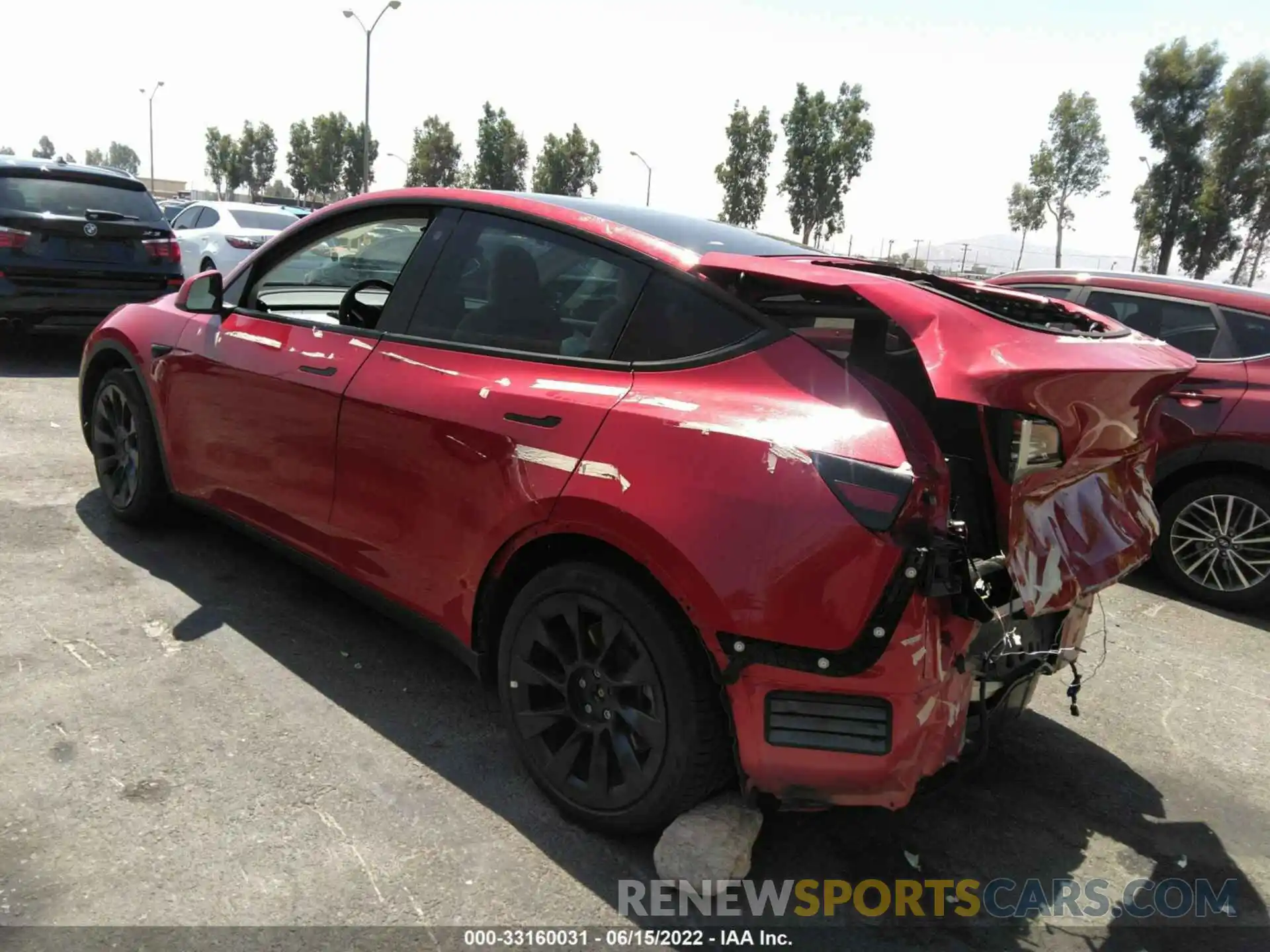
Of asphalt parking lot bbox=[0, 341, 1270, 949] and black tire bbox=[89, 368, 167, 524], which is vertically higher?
black tire bbox=[89, 368, 167, 524]

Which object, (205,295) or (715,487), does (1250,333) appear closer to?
(715,487)

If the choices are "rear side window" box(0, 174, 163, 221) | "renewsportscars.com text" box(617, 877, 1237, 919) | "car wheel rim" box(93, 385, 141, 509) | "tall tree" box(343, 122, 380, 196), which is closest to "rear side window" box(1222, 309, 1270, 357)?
"renewsportscars.com text" box(617, 877, 1237, 919)

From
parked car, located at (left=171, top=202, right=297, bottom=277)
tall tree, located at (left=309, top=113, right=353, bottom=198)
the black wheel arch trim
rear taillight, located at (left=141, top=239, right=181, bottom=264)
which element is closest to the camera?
the black wheel arch trim

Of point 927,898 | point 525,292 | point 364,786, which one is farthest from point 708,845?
point 525,292

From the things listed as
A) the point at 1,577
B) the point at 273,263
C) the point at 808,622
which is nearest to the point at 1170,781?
the point at 808,622

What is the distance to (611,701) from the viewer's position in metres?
2.42

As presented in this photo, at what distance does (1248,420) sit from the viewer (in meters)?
4.89

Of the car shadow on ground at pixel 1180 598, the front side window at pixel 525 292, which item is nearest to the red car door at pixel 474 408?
the front side window at pixel 525 292

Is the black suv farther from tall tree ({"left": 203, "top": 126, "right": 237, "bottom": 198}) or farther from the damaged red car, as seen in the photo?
tall tree ({"left": 203, "top": 126, "right": 237, "bottom": 198})

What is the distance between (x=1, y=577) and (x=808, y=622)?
3.63 metres

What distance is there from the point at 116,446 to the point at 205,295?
3.91 feet

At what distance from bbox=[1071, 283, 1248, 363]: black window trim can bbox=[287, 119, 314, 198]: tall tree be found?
77389 mm

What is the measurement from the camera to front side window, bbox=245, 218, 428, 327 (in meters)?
3.36

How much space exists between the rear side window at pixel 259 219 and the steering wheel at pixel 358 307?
9.86 m
